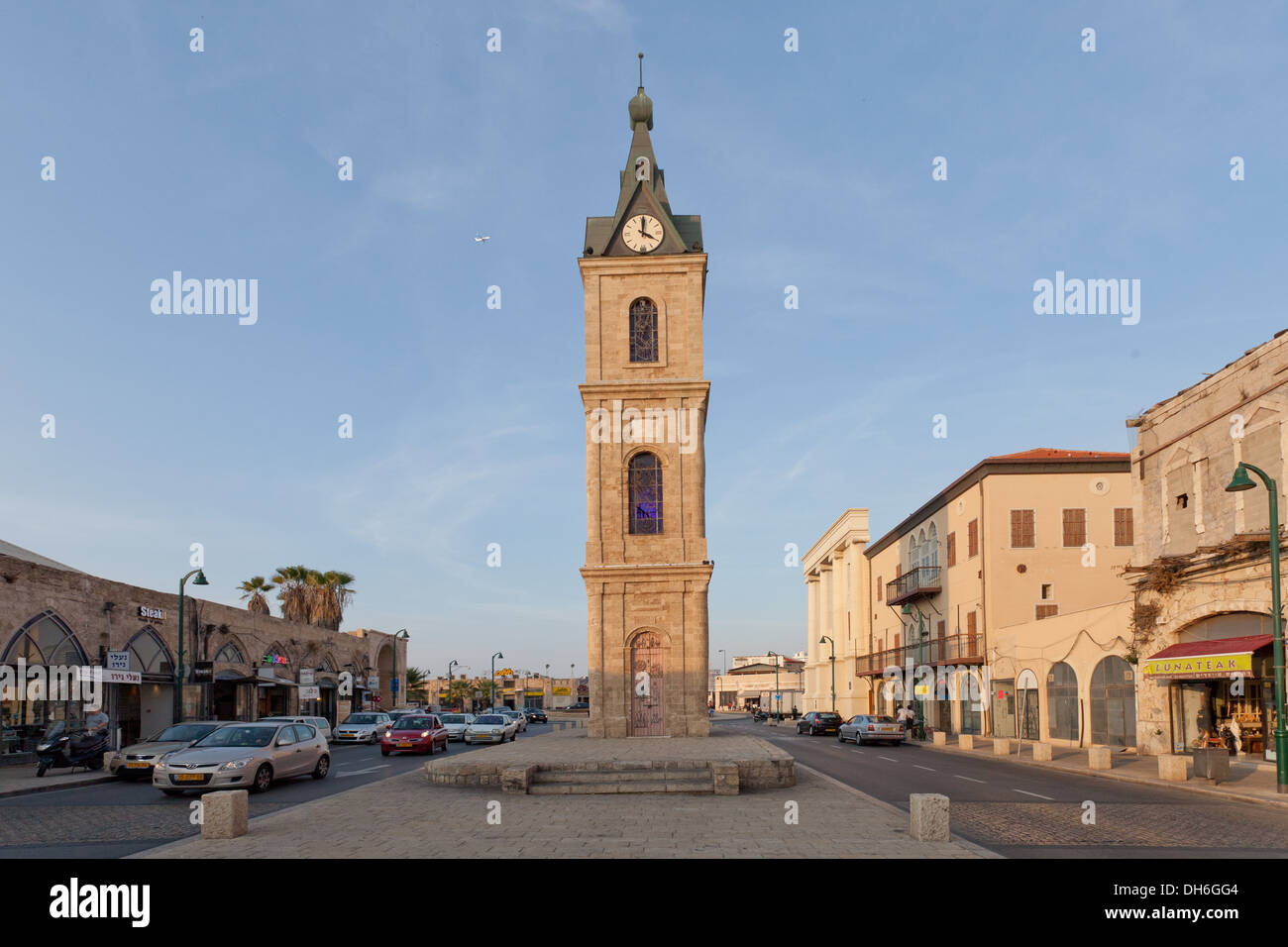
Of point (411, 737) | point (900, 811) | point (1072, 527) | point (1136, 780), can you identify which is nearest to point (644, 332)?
point (411, 737)

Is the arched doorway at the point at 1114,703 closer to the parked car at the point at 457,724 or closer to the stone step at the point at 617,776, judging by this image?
the stone step at the point at 617,776

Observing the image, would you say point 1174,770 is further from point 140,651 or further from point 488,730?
point 140,651

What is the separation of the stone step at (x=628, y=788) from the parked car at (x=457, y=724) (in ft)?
84.3

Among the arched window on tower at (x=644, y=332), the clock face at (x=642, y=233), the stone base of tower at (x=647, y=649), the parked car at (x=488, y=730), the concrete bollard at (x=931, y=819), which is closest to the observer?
the concrete bollard at (x=931, y=819)

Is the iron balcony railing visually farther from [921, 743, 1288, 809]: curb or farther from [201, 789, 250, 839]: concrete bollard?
[201, 789, 250, 839]: concrete bollard

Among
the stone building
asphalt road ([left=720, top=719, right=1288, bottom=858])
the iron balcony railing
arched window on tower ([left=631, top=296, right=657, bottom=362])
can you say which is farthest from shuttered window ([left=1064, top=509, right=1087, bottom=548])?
the stone building

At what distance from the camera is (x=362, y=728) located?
4359 cm

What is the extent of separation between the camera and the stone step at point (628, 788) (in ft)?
A: 61.1

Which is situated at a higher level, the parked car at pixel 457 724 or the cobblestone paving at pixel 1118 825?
the cobblestone paving at pixel 1118 825

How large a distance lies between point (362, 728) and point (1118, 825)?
114 ft

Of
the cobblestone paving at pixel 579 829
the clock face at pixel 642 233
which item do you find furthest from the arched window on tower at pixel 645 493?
the cobblestone paving at pixel 579 829

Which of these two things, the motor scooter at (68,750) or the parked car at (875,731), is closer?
the motor scooter at (68,750)

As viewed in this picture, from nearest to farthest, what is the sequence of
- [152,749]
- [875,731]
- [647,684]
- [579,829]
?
[579,829], [152,749], [647,684], [875,731]

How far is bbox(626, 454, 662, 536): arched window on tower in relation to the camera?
3253 cm
